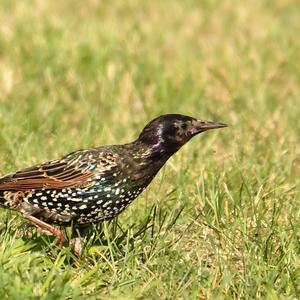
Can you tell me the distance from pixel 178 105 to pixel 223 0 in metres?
4.08

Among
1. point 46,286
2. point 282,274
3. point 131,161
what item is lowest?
point 282,274

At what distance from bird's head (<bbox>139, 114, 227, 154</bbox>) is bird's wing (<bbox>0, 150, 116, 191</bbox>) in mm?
296

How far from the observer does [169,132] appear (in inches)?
253

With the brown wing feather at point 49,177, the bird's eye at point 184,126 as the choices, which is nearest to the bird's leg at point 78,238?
the brown wing feather at point 49,177

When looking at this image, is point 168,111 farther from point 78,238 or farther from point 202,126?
point 78,238

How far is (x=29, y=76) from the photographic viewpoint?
10578mm

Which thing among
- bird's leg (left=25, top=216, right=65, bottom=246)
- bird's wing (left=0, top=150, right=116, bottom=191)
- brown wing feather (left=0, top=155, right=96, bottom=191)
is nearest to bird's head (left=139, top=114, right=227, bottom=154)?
bird's wing (left=0, top=150, right=116, bottom=191)

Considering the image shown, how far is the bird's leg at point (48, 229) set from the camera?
625 centimetres

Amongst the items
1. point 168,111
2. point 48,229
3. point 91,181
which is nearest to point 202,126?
point 91,181

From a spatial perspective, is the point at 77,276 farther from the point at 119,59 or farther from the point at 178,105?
the point at 119,59

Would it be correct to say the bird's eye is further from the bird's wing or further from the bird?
the bird's wing

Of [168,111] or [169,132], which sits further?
[168,111]

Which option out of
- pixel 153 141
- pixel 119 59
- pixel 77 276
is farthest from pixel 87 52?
pixel 77 276

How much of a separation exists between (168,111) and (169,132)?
144 inches
